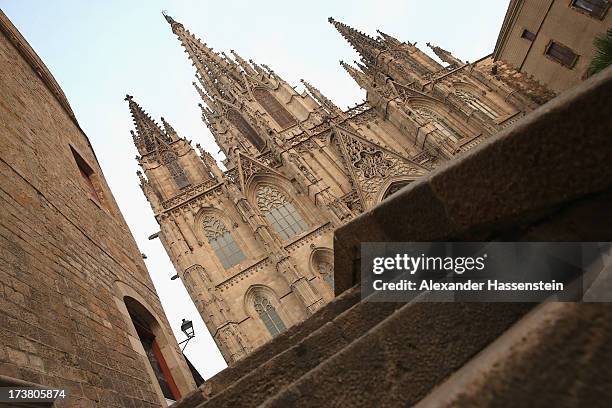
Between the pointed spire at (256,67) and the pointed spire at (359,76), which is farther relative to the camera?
the pointed spire at (256,67)

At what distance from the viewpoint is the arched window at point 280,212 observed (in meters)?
21.4

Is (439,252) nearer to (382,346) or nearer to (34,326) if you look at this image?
(382,346)

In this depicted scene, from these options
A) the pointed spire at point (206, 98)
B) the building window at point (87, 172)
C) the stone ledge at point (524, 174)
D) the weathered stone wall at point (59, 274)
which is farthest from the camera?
the pointed spire at point (206, 98)

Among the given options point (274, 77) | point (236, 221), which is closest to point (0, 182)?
point (236, 221)

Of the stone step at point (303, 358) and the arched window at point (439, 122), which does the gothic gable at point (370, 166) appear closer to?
the arched window at point (439, 122)

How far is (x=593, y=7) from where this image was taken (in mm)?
13461

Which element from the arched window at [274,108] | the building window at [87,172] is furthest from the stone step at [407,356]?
the arched window at [274,108]

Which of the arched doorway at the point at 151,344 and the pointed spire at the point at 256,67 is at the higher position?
the pointed spire at the point at 256,67

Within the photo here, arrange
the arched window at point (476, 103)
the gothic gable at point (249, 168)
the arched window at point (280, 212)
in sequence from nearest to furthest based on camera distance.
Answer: the arched window at point (280, 212) < the gothic gable at point (249, 168) < the arched window at point (476, 103)

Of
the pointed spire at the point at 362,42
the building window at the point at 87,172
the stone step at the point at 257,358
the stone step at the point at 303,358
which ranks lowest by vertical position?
the stone step at the point at 303,358

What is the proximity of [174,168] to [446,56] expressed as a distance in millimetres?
21240

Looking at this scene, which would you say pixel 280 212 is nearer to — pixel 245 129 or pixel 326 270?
pixel 326 270

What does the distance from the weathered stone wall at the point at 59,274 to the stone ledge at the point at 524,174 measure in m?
3.01

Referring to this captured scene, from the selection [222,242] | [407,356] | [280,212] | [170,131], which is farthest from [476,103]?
[407,356]
